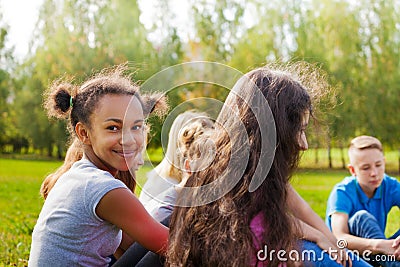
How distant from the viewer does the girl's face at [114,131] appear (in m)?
2.25

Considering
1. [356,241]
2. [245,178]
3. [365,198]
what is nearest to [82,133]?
[245,178]

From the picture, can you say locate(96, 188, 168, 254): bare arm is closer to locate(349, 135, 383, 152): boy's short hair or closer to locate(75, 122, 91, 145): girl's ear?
locate(75, 122, 91, 145): girl's ear

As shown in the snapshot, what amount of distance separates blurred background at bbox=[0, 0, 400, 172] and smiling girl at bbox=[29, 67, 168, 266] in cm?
1242

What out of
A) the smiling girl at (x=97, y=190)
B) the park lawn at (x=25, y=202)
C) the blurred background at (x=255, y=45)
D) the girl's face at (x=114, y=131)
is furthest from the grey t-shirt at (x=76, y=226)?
the blurred background at (x=255, y=45)

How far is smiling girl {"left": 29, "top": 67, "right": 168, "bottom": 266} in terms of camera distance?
2.00m

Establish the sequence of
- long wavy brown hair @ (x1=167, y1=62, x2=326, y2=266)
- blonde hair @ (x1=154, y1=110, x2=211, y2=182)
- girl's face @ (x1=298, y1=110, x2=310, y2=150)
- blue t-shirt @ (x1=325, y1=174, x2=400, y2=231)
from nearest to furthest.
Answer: long wavy brown hair @ (x1=167, y1=62, x2=326, y2=266), girl's face @ (x1=298, y1=110, x2=310, y2=150), blonde hair @ (x1=154, y1=110, x2=211, y2=182), blue t-shirt @ (x1=325, y1=174, x2=400, y2=231)

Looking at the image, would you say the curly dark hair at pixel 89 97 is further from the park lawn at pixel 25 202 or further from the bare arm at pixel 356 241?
the bare arm at pixel 356 241

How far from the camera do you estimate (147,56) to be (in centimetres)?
1678

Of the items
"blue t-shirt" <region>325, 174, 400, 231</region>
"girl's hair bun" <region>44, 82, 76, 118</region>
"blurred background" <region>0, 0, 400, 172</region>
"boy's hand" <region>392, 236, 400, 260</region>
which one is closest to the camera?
"girl's hair bun" <region>44, 82, 76, 118</region>

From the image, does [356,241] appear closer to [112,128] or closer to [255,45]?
[112,128]

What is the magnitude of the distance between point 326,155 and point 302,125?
17023 mm

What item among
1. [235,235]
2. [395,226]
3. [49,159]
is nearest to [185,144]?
[235,235]

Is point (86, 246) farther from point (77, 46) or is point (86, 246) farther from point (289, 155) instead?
point (77, 46)

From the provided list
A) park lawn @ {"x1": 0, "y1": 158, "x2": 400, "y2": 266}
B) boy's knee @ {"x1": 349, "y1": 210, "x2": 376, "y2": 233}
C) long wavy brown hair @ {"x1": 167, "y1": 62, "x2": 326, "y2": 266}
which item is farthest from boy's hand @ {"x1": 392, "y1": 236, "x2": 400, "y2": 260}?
long wavy brown hair @ {"x1": 167, "y1": 62, "x2": 326, "y2": 266}
